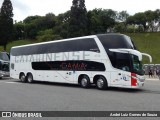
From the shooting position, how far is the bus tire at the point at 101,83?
20.2 m

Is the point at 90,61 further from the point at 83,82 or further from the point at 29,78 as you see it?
the point at 29,78

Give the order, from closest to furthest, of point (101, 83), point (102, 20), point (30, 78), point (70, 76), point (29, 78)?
point (101, 83), point (70, 76), point (30, 78), point (29, 78), point (102, 20)

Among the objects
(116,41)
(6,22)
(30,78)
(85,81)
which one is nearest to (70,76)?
(85,81)

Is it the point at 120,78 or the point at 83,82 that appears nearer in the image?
the point at 120,78

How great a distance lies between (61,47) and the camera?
2348cm

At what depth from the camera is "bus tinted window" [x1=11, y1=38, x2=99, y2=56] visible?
21.1m

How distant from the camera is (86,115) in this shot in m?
10.5

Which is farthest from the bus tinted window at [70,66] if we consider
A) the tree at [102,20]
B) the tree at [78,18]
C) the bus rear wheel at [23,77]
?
the tree at [102,20]

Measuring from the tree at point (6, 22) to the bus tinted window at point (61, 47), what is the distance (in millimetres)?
48806

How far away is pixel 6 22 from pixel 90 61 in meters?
59.2

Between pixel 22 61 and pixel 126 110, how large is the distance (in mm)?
17799

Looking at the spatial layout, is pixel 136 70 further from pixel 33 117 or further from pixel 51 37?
pixel 51 37

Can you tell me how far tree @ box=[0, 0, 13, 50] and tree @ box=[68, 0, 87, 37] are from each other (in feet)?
47.9

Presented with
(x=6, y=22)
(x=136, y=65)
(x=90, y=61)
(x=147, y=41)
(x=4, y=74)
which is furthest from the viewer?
(x=147, y=41)
